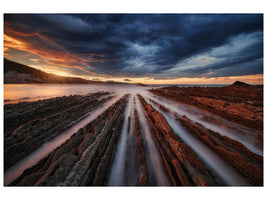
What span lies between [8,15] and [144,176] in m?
7.44

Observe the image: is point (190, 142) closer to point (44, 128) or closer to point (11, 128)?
point (44, 128)

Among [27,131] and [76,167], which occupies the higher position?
[27,131]

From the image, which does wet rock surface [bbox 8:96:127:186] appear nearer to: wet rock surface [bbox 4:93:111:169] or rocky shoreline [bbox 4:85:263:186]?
rocky shoreline [bbox 4:85:263:186]

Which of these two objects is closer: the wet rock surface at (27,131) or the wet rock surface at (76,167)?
the wet rock surface at (76,167)

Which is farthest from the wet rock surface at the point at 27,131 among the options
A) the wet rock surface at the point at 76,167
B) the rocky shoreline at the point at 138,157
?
the wet rock surface at the point at 76,167

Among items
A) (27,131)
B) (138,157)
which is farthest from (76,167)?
(27,131)

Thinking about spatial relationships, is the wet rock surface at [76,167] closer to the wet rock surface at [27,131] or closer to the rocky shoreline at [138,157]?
the rocky shoreline at [138,157]

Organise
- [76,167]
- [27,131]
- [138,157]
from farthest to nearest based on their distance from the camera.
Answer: [27,131] < [138,157] < [76,167]

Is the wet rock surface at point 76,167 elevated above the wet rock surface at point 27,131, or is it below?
below

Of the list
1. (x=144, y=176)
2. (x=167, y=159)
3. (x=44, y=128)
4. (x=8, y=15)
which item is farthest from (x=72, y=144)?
(x=8, y=15)

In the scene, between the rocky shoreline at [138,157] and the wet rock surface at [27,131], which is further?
the wet rock surface at [27,131]

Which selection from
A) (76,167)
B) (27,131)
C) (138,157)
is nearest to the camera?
(76,167)

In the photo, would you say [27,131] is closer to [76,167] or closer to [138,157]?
[76,167]

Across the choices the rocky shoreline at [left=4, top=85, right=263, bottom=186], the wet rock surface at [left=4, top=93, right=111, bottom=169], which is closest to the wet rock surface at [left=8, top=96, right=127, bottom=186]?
the rocky shoreline at [left=4, top=85, right=263, bottom=186]
